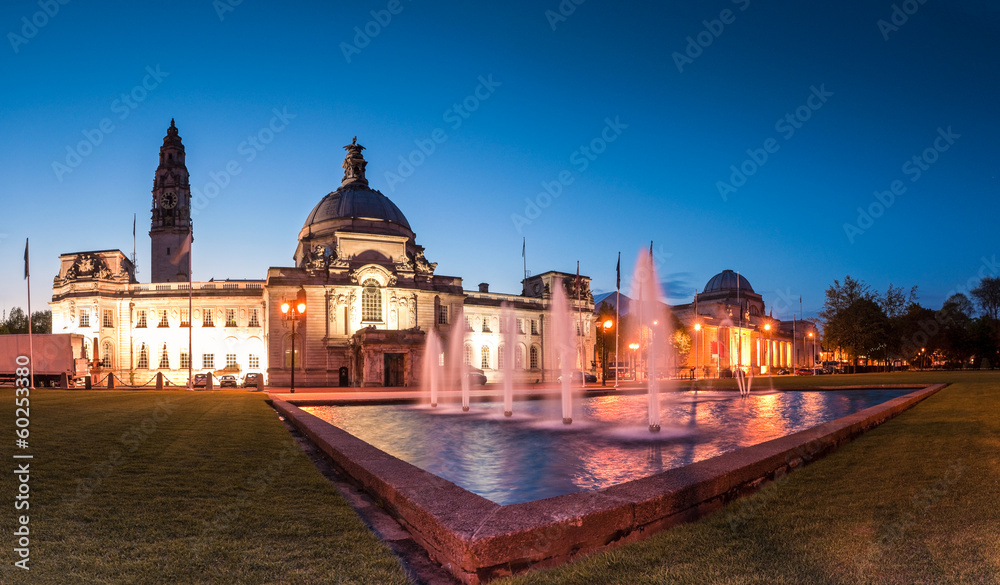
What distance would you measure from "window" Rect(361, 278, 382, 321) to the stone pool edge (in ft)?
161

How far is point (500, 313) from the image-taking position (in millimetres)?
71562

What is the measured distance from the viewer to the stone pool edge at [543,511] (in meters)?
4.85

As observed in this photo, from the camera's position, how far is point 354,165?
70.5 meters

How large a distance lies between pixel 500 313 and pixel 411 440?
56.2 m

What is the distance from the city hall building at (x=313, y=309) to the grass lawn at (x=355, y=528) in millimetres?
41402

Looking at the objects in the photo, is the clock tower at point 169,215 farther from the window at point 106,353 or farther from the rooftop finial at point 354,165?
the rooftop finial at point 354,165

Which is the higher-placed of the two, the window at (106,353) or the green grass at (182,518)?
the green grass at (182,518)

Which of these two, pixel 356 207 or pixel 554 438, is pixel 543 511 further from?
pixel 356 207

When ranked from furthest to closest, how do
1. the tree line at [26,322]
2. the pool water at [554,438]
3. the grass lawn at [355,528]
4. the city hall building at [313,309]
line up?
the tree line at [26,322], the city hall building at [313,309], the pool water at [554,438], the grass lawn at [355,528]

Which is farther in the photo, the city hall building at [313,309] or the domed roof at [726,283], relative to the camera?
the domed roof at [726,283]

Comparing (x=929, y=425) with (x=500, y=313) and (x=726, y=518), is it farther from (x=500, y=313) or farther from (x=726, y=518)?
(x=500, y=313)

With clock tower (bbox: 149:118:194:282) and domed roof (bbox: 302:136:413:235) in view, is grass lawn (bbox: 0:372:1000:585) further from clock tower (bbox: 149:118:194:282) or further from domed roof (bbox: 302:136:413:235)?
clock tower (bbox: 149:118:194:282)

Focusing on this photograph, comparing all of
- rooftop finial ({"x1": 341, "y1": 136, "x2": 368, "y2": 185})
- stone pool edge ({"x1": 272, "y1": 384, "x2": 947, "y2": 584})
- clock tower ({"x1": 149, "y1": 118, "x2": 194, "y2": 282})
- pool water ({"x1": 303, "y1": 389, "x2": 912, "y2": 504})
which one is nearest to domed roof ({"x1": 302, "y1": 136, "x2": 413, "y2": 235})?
rooftop finial ({"x1": 341, "y1": 136, "x2": 368, "y2": 185})

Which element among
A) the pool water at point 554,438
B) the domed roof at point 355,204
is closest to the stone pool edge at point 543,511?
the pool water at point 554,438
